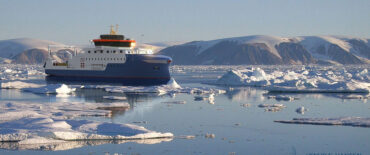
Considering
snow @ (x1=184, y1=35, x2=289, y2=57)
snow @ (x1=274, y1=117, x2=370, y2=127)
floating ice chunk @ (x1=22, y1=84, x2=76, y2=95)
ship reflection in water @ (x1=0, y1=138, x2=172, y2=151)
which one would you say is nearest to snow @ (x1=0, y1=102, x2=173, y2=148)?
ship reflection in water @ (x1=0, y1=138, x2=172, y2=151)

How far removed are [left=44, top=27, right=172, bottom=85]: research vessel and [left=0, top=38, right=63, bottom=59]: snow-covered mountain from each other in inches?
5343

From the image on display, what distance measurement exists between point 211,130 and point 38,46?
570ft

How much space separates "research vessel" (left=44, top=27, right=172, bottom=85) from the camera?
42.2 m

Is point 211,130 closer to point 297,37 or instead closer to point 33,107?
point 33,107

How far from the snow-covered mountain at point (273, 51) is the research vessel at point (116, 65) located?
388ft

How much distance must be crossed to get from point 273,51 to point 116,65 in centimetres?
13410

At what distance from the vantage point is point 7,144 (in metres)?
13.3

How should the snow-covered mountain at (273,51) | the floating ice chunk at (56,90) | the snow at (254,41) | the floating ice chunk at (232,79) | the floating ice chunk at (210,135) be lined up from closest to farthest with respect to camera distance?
the floating ice chunk at (210,135), the floating ice chunk at (56,90), the floating ice chunk at (232,79), the snow-covered mountain at (273,51), the snow at (254,41)

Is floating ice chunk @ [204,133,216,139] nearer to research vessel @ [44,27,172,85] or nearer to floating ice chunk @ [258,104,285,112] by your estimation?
floating ice chunk @ [258,104,285,112]

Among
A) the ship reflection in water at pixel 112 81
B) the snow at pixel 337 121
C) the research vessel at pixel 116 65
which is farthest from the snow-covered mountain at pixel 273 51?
the snow at pixel 337 121

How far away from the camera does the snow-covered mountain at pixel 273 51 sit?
16538 centimetres

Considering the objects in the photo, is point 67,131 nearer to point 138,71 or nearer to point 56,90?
point 56,90

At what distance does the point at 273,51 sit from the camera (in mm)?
172375

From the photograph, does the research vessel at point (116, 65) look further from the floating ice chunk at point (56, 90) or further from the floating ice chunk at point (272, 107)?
the floating ice chunk at point (272, 107)
